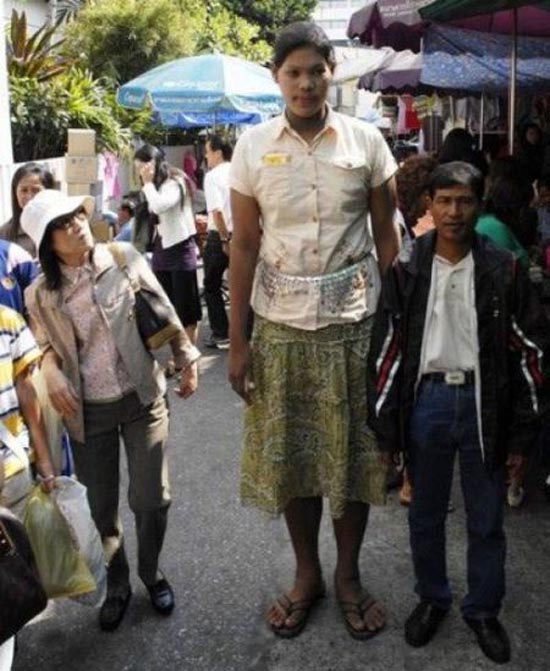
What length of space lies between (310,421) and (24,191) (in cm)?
219

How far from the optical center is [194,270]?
686 centimetres

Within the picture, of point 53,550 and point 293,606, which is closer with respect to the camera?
point 53,550

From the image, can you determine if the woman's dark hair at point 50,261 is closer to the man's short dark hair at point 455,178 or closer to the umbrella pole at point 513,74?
the man's short dark hair at point 455,178

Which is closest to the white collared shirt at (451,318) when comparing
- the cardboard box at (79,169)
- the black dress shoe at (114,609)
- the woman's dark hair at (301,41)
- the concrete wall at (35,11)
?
the woman's dark hair at (301,41)

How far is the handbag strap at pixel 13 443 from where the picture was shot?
2576 mm

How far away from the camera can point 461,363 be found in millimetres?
2734

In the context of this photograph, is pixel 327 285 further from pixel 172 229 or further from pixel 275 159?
pixel 172 229

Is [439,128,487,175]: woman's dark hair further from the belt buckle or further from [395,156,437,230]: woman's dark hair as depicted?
the belt buckle

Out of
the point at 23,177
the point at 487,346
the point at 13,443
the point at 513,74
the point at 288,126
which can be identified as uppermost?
the point at 513,74

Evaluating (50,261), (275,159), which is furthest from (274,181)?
(50,261)

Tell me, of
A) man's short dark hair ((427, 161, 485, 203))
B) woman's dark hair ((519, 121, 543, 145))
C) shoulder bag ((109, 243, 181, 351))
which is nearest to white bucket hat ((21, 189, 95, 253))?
shoulder bag ((109, 243, 181, 351))

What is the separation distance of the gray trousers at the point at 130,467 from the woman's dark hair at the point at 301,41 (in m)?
1.34

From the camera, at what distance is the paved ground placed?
2975 mm

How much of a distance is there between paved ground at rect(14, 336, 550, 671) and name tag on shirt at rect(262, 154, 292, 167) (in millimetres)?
1748
